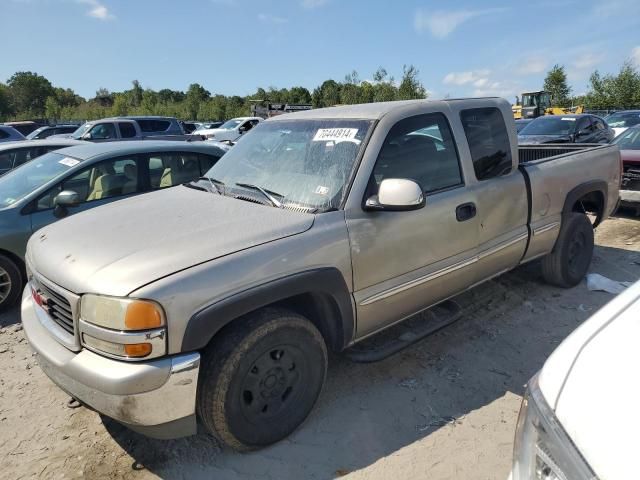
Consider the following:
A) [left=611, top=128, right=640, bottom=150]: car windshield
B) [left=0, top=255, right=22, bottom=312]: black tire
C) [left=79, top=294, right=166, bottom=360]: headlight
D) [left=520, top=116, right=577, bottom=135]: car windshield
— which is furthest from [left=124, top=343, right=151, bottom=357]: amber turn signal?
[left=520, top=116, right=577, bottom=135]: car windshield

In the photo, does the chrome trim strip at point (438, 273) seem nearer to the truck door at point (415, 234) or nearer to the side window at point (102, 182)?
the truck door at point (415, 234)

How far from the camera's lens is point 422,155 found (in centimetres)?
322

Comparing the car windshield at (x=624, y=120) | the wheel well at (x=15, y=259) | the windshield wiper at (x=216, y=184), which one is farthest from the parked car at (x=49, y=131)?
the car windshield at (x=624, y=120)

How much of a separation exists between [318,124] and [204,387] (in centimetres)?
189

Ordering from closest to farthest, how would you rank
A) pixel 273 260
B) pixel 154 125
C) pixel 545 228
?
pixel 273 260 < pixel 545 228 < pixel 154 125

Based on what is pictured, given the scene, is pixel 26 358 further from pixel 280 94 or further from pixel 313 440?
pixel 280 94

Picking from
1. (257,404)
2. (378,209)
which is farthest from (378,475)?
(378,209)

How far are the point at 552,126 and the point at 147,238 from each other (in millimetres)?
12473

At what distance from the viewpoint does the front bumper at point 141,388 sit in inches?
81.0

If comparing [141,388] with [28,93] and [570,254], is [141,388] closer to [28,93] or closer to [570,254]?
[570,254]

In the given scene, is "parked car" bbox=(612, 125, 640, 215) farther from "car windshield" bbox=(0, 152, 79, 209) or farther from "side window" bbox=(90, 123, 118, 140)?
"side window" bbox=(90, 123, 118, 140)

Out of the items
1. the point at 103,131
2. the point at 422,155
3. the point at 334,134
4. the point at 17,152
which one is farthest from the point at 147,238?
the point at 103,131

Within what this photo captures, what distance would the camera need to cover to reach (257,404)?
2484 millimetres

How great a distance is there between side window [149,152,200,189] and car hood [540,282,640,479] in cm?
485
